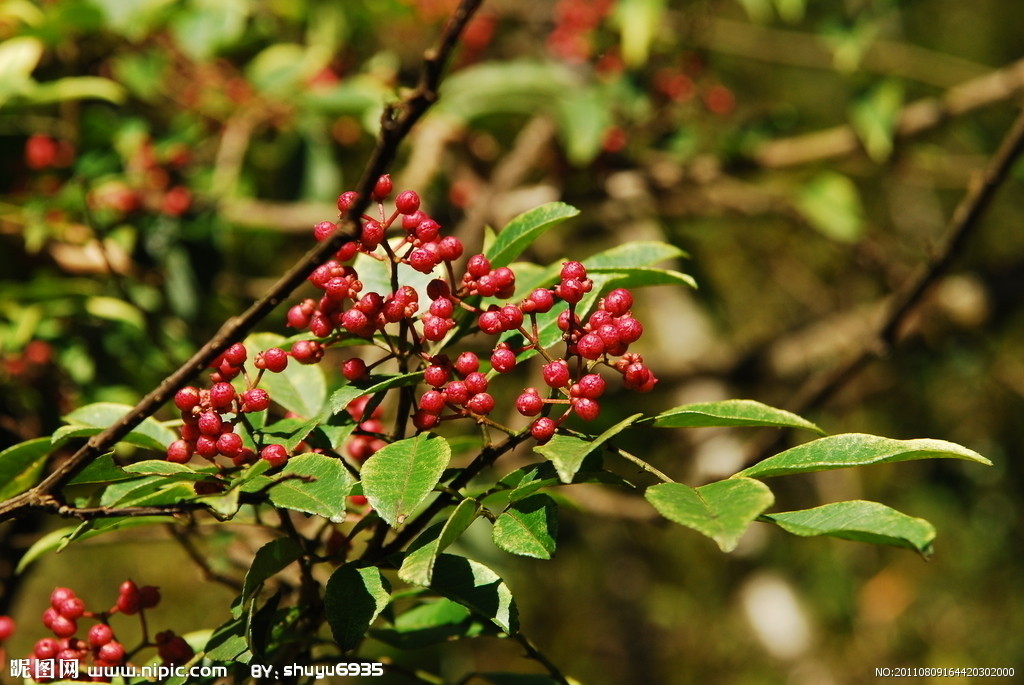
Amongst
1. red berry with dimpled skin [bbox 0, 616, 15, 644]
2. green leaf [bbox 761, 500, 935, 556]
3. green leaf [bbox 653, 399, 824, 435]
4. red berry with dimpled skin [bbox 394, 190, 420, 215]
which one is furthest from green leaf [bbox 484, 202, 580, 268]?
red berry with dimpled skin [bbox 0, 616, 15, 644]

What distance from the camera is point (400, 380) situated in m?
0.65

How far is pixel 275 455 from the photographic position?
663 mm

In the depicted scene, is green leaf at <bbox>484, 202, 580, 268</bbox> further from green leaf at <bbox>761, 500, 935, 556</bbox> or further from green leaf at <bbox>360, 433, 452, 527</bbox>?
green leaf at <bbox>761, 500, 935, 556</bbox>

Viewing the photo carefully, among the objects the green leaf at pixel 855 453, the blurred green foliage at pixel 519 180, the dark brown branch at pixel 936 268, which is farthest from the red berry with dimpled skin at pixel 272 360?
the dark brown branch at pixel 936 268

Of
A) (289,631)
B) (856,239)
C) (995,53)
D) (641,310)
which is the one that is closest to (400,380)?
(289,631)

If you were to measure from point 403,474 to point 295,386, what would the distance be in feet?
0.91

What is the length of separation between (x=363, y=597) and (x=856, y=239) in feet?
6.04

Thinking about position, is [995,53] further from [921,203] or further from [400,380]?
[400,380]

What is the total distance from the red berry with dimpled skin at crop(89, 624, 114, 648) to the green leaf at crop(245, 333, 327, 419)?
26 cm

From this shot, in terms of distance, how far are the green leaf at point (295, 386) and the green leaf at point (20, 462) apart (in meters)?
0.19

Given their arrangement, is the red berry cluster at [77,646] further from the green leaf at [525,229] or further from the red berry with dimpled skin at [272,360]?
the green leaf at [525,229]

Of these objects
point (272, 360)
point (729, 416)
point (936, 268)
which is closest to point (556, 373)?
point (729, 416)

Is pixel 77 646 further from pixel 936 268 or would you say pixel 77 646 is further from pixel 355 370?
pixel 936 268

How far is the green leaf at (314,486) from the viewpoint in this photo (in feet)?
1.90
